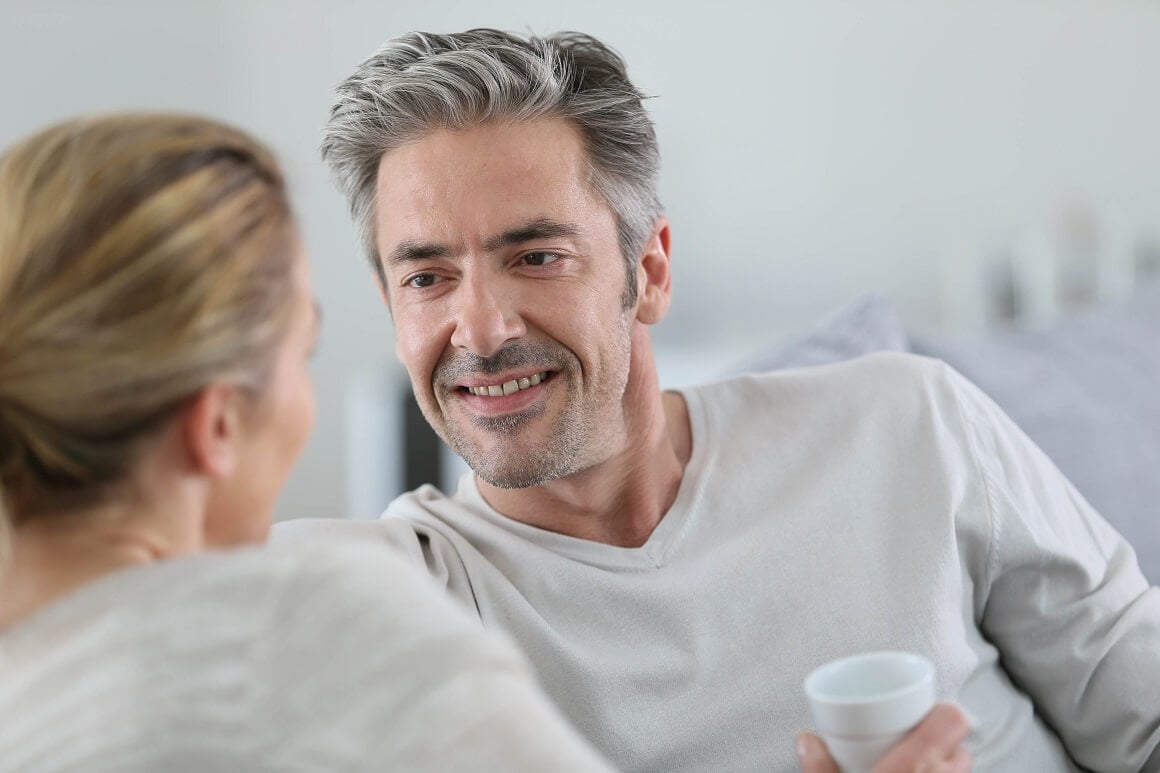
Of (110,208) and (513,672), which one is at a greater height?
(110,208)

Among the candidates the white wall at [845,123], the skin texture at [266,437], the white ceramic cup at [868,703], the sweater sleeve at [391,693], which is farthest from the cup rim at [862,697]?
the white wall at [845,123]

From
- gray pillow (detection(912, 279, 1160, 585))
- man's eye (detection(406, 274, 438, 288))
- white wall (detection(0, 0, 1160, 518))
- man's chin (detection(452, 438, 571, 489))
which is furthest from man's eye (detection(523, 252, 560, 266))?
white wall (detection(0, 0, 1160, 518))

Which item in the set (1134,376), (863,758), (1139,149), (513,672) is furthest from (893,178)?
(513,672)

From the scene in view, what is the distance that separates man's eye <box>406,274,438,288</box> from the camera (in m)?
1.52

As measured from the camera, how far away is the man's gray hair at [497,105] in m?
1.51

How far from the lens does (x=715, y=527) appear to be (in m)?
1.52

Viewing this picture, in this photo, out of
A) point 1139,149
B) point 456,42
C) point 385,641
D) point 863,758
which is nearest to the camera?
point 385,641

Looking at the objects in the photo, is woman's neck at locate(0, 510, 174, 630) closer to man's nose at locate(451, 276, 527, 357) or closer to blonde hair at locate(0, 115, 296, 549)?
blonde hair at locate(0, 115, 296, 549)

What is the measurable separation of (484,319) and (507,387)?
0.27ft

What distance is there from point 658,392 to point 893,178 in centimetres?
253

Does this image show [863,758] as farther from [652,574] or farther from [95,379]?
[95,379]

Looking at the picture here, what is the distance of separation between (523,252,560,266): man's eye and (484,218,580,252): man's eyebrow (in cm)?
2

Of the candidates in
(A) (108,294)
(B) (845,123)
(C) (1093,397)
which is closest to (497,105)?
(A) (108,294)

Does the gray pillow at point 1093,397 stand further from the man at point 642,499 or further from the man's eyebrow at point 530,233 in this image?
the man's eyebrow at point 530,233
